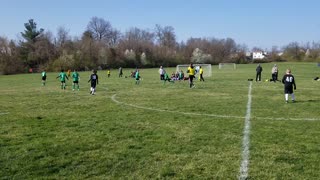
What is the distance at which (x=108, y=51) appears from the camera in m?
105

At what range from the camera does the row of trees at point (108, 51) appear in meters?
92.3

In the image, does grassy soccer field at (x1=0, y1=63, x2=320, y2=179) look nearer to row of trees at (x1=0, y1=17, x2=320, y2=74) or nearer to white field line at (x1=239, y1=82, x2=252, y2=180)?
white field line at (x1=239, y1=82, x2=252, y2=180)

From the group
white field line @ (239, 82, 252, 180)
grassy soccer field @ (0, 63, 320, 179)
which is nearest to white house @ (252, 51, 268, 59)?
grassy soccer field @ (0, 63, 320, 179)

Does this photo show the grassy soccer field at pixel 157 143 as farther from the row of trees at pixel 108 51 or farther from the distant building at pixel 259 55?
the distant building at pixel 259 55

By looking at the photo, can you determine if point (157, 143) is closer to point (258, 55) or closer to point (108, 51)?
point (108, 51)

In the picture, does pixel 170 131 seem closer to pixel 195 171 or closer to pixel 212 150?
pixel 212 150

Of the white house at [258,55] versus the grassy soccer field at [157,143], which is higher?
the white house at [258,55]

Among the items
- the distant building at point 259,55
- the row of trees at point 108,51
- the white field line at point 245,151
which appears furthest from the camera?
the distant building at point 259,55

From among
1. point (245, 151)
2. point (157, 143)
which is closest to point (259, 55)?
point (157, 143)

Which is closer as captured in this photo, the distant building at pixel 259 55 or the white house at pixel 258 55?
the distant building at pixel 259 55

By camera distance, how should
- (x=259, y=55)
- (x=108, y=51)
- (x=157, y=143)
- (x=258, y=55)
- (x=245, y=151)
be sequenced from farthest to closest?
(x=258, y=55) → (x=259, y=55) → (x=108, y=51) → (x=157, y=143) → (x=245, y=151)

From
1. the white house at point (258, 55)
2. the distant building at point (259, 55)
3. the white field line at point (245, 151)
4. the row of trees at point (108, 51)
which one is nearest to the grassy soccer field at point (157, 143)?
the white field line at point (245, 151)

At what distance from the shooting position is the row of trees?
3634 inches

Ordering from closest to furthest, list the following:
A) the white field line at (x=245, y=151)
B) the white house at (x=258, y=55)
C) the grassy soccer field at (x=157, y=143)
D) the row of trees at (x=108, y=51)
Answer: the white field line at (x=245, y=151), the grassy soccer field at (x=157, y=143), the row of trees at (x=108, y=51), the white house at (x=258, y=55)
